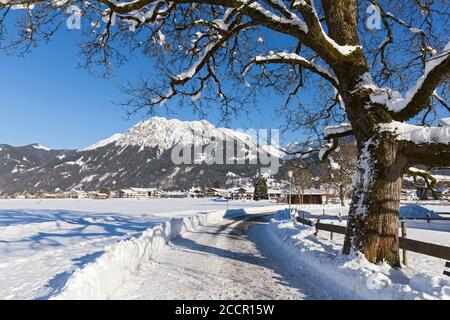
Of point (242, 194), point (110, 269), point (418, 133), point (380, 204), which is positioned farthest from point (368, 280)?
point (242, 194)

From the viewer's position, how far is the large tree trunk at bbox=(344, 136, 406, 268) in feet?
22.1

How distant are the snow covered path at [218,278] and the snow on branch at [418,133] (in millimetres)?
3595

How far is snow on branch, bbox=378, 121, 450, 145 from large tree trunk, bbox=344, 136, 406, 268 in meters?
0.21

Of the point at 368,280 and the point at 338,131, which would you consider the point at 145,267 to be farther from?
the point at 338,131

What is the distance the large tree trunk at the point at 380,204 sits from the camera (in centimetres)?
673

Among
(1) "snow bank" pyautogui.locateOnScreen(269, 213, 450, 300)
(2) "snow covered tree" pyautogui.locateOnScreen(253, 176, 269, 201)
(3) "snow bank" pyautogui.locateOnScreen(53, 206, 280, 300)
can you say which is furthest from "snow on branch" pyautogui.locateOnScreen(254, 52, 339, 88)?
(2) "snow covered tree" pyautogui.locateOnScreen(253, 176, 269, 201)

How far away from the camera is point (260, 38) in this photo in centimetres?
979

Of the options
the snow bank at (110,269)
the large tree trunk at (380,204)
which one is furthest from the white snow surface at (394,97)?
the snow bank at (110,269)

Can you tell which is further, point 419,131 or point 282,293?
point 419,131

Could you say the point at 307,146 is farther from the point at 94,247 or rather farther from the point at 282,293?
the point at 94,247

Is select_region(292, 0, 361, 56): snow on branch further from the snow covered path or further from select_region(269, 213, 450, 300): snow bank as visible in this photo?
the snow covered path

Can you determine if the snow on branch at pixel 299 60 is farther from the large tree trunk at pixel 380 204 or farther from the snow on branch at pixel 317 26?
the large tree trunk at pixel 380 204
